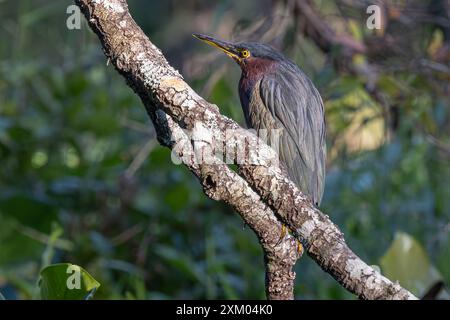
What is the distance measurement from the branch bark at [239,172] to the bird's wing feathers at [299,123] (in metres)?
1.09

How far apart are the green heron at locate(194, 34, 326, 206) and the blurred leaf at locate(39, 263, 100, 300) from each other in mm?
1113

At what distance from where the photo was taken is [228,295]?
4.62 metres

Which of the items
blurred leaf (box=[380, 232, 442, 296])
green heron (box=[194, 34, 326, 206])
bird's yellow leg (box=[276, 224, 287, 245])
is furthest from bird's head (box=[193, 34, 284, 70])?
bird's yellow leg (box=[276, 224, 287, 245])

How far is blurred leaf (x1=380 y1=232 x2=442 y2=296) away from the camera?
4.24 metres

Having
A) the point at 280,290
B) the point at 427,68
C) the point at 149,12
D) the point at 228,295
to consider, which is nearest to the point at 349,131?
the point at 427,68

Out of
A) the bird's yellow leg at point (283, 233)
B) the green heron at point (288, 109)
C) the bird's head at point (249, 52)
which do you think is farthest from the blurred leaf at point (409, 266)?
the bird's yellow leg at point (283, 233)

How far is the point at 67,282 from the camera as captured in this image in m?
3.24

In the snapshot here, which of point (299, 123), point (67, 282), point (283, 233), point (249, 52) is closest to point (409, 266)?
point (299, 123)

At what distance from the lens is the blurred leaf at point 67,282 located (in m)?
3.18

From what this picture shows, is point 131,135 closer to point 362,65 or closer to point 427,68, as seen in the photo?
point 362,65

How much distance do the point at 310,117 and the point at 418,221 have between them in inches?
89.1

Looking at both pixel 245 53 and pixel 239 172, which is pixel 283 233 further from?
pixel 245 53

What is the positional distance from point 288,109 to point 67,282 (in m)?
1.38

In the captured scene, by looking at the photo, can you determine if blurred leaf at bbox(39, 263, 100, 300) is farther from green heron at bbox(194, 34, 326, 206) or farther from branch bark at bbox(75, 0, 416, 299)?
green heron at bbox(194, 34, 326, 206)
